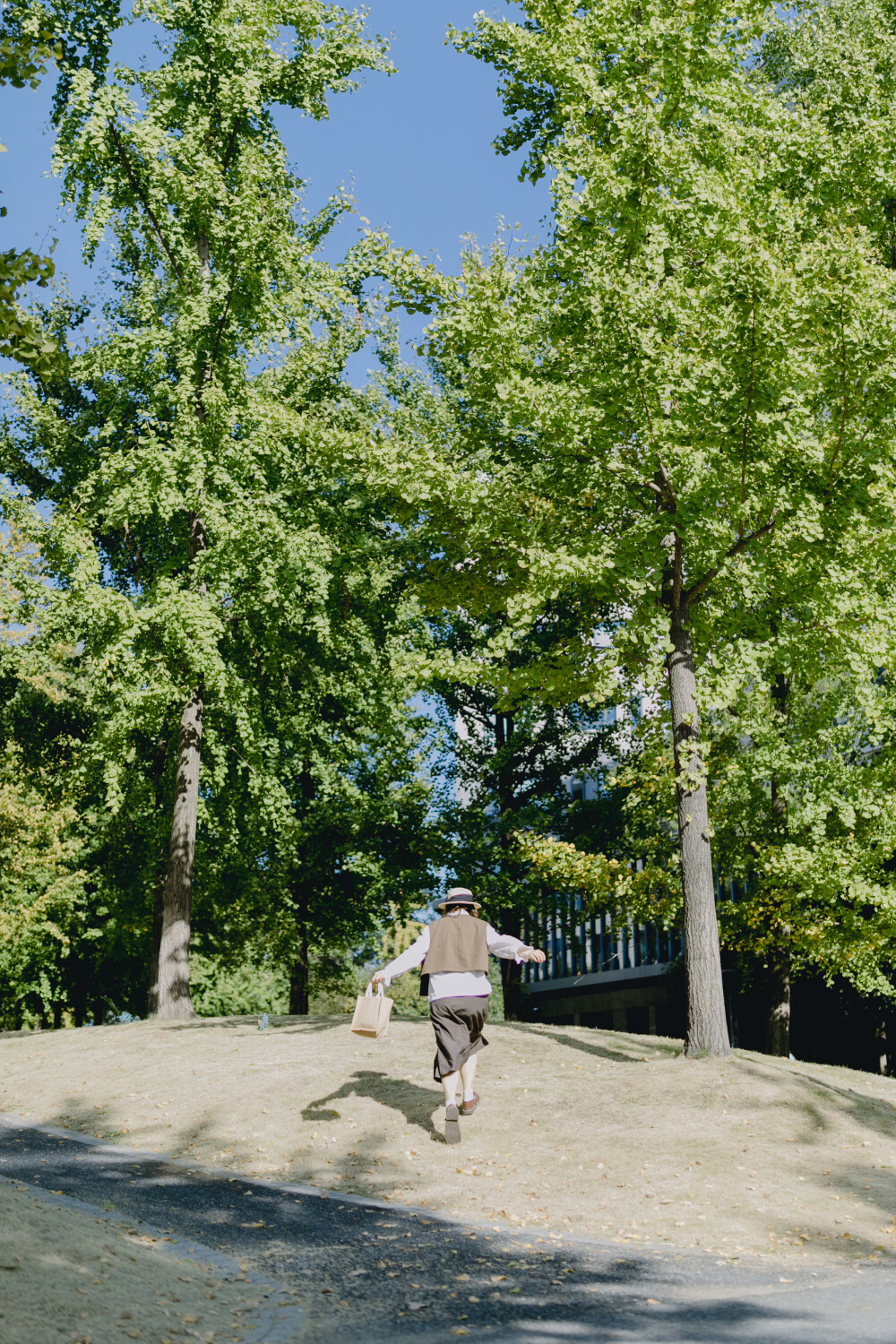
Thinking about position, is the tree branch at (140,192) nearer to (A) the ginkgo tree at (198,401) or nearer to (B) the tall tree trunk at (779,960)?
(A) the ginkgo tree at (198,401)

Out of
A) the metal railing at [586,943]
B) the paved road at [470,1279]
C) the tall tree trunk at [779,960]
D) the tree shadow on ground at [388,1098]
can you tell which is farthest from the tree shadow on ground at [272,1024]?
the metal railing at [586,943]

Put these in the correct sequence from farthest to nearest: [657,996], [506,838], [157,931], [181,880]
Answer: [657,996] < [506,838] < [157,931] < [181,880]

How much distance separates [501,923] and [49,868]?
10.2 meters

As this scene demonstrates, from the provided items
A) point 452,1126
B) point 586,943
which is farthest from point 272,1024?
point 586,943

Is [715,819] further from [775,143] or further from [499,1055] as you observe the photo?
[775,143]

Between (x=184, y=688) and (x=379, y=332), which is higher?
(x=379, y=332)

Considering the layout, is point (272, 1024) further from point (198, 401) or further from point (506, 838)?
point (506, 838)

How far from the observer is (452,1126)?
8.82m

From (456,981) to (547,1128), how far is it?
58.9 inches

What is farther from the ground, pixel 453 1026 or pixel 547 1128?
pixel 453 1026

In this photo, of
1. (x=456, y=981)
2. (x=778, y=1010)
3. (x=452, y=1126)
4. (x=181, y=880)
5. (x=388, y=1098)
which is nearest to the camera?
(x=452, y=1126)

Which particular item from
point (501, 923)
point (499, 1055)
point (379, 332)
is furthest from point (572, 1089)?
point (379, 332)

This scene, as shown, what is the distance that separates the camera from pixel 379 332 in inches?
1024

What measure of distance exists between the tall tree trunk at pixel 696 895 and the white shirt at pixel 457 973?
2914mm
